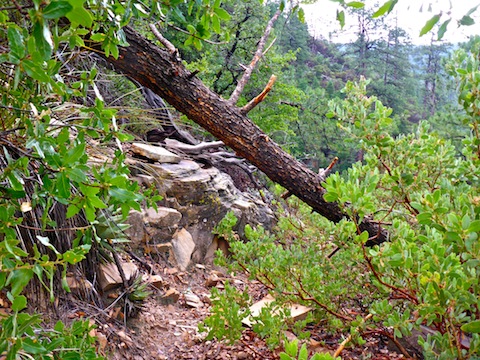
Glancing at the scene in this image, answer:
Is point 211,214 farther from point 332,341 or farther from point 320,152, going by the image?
point 320,152

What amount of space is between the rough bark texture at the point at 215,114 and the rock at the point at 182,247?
1.67m

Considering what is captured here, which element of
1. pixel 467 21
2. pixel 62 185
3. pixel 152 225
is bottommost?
pixel 152 225

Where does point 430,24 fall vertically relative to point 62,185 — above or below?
above

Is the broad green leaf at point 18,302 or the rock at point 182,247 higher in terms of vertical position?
the broad green leaf at point 18,302

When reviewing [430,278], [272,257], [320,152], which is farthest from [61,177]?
[320,152]

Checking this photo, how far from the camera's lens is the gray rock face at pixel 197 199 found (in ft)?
14.3

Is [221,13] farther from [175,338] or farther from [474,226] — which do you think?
[175,338]

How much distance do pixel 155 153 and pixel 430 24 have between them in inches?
152

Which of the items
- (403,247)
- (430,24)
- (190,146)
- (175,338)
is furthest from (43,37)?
(190,146)

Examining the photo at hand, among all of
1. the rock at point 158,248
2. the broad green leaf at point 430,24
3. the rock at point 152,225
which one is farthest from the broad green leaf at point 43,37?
the rock at point 158,248

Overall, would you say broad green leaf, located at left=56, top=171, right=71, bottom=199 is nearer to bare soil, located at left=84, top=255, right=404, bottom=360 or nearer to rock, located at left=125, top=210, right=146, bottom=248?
bare soil, located at left=84, top=255, right=404, bottom=360

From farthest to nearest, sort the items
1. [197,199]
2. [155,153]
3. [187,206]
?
[197,199] → [187,206] → [155,153]

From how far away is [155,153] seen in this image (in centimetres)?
437

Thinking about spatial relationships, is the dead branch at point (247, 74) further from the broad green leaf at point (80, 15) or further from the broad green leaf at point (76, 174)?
the broad green leaf at point (80, 15)
